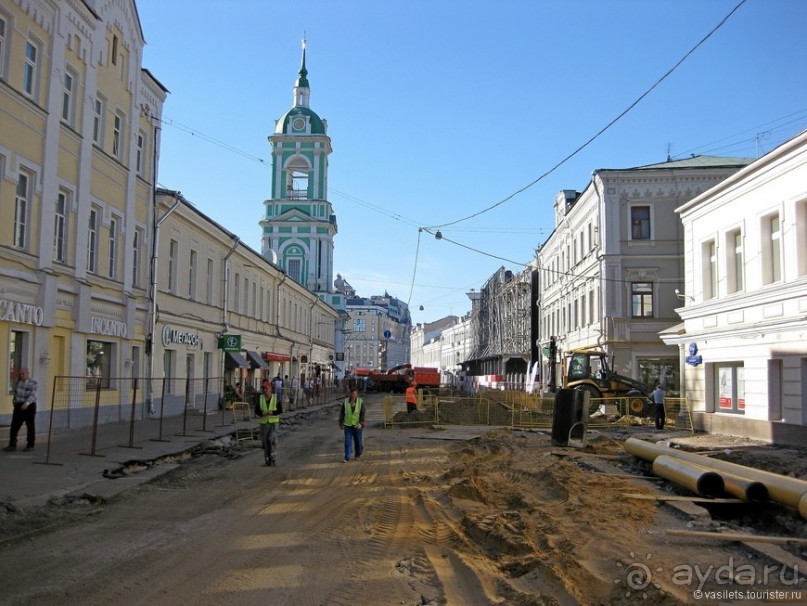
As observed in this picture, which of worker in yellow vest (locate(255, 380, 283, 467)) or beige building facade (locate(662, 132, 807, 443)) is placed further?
beige building facade (locate(662, 132, 807, 443))

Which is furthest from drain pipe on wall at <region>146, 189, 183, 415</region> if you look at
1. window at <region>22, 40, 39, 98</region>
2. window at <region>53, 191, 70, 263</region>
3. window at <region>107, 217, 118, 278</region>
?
window at <region>22, 40, 39, 98</region>

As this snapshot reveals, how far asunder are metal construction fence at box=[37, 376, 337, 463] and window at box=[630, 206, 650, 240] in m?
22.6

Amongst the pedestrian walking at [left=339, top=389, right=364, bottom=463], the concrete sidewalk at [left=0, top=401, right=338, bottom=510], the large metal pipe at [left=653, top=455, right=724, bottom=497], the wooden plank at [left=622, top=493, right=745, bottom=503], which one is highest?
the pedestrian walking at [left=339, top=389, right=364, bottom=463]

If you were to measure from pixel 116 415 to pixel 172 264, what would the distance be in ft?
36.4

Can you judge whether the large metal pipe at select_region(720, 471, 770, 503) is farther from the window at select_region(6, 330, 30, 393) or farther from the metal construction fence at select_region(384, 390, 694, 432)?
the metal construction fence at select_region(384, 390, 694, 432)

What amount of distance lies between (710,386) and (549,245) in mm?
34157

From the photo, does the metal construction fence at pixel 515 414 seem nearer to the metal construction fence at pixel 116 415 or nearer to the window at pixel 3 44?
the metal construction fence at pixel 116 415

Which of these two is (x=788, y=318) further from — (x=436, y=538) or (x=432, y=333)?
(x=432, y=333)

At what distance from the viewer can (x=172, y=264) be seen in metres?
27.1

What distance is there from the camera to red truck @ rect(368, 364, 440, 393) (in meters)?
68.5

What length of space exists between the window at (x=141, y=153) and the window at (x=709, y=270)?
61.6 feet

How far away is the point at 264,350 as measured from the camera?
42.4m

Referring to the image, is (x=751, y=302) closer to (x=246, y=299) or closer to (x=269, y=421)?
(x=269, y=421)

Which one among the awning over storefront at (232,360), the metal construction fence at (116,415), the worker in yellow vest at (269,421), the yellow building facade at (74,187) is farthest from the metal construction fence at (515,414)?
the worker in yellow vest at (269,421)
